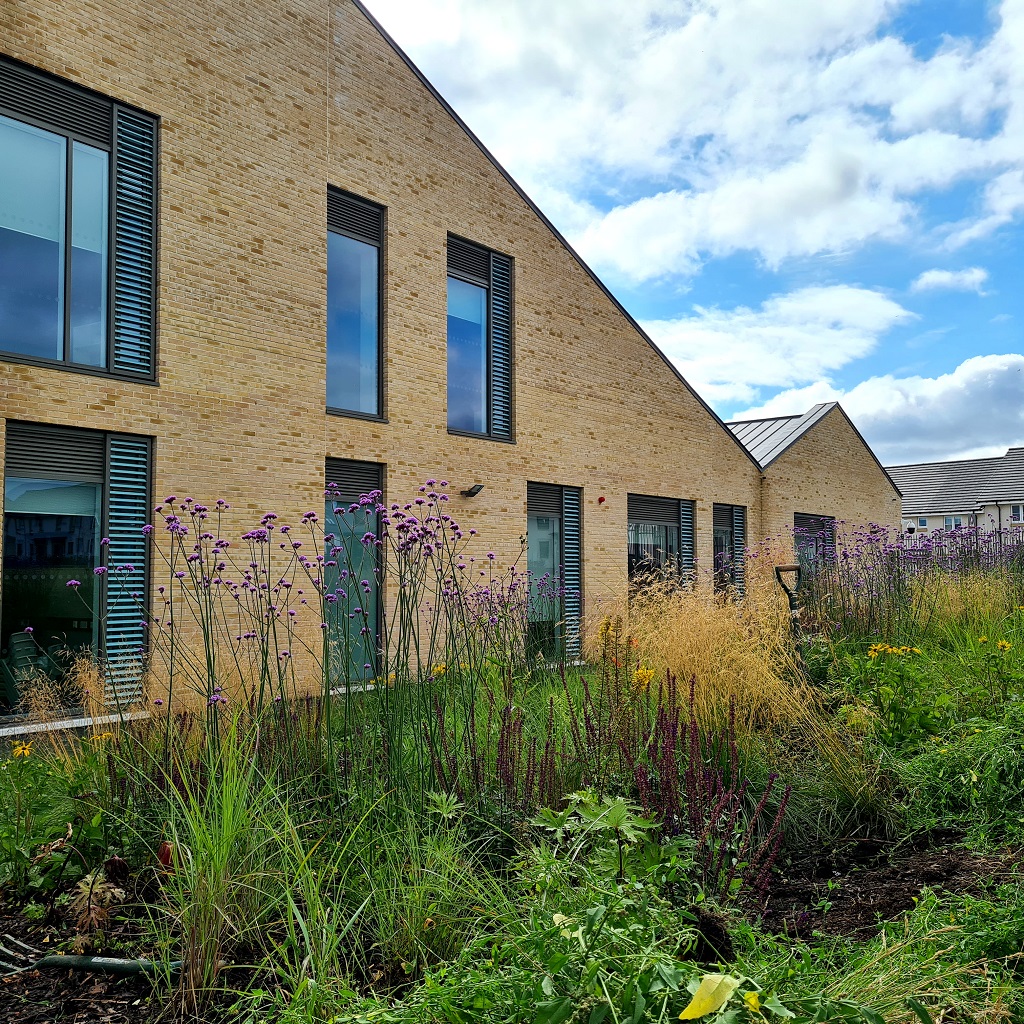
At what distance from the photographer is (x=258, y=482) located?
8.86 m

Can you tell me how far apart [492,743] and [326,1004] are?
2.10 meters

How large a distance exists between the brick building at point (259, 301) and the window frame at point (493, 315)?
0.04 metres

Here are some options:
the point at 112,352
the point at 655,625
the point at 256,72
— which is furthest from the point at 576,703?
the point at 256,72

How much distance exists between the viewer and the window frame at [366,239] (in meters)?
9.98

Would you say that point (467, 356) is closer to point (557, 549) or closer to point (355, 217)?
point (355, 217)

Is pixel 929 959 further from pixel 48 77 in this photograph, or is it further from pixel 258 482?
pixel 48 77

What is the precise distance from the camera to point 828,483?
2105cm

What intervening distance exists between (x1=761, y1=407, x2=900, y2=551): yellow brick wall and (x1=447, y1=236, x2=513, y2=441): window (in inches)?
315

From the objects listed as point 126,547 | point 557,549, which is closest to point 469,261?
point 557,549

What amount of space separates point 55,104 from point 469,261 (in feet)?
17.9

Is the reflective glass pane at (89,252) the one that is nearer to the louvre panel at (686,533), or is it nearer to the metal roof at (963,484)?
the louvre panel at (686,533)

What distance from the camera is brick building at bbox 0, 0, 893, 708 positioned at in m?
7.48

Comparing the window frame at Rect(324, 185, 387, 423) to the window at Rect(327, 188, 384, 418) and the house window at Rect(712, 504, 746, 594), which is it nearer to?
the window at Rect(327, 188, 384, 418)

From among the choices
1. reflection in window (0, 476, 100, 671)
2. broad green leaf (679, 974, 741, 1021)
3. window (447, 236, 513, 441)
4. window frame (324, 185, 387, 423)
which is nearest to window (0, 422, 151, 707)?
reflection in window (0, 476, 100, 671)
